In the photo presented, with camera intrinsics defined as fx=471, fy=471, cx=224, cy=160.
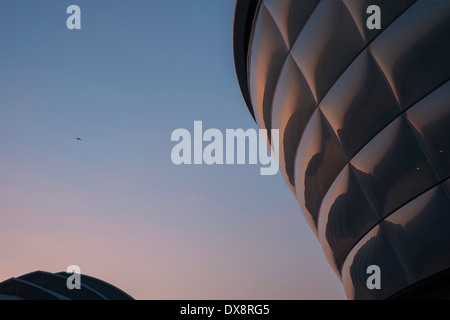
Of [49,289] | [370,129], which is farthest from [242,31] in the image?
[49,289]

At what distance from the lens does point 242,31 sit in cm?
1377

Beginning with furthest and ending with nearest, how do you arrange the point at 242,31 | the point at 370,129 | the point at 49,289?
the point at 49,289 < the point at 242,31 < the point at 370,129

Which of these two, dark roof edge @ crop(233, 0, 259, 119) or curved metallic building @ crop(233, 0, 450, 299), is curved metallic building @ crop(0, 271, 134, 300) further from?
curved metallic building @ crop(233, 0, 450, 299)

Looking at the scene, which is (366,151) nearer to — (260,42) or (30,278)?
(260,42)

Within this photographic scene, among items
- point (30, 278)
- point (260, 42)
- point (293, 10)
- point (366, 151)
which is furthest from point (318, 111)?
point (30, 278)

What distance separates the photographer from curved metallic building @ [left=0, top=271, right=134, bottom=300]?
17.5 meters

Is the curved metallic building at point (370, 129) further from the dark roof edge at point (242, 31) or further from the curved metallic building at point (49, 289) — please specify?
the curved metallic building at point (49, 289)

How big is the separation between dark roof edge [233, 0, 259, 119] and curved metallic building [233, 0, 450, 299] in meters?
1.05

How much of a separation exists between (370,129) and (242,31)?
6.16 metres

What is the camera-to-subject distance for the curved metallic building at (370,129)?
26.1ft

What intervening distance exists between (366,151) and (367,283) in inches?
108

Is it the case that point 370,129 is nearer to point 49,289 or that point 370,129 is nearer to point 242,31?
point 242,31

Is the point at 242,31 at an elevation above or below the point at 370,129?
above

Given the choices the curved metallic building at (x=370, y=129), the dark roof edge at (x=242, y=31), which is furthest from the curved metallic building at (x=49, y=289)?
the curved metallic building at (x=370, y=129)
